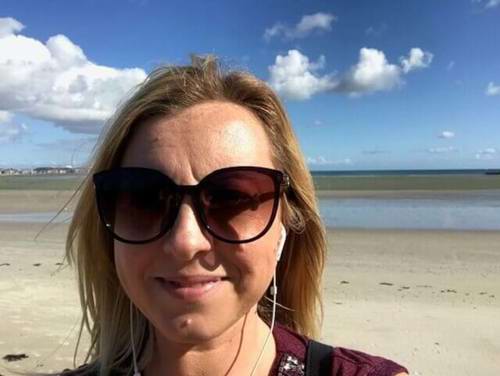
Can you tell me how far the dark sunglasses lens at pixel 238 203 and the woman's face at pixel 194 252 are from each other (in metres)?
0.03

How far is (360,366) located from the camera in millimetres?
1535

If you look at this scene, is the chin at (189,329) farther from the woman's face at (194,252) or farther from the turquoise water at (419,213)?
the turquoise water at (419,213)

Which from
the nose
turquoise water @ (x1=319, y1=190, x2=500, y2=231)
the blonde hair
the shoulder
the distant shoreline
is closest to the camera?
the nose

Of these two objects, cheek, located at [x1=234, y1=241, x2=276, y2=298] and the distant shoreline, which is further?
the distant shoreline

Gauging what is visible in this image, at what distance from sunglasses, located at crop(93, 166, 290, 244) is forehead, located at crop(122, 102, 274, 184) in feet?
0.11

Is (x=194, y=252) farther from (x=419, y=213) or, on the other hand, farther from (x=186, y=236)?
(x=419, y=213)

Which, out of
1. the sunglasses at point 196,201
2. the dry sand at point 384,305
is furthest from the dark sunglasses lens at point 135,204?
the dry sand at point 384,305

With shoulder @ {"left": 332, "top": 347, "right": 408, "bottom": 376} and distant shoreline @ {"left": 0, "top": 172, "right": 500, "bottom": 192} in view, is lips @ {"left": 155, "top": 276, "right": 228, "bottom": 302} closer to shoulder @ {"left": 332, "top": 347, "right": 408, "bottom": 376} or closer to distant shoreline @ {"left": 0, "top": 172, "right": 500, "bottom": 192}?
shoulder @ {"left": 332, "top": 347, "right": 408, "bottom": 376}

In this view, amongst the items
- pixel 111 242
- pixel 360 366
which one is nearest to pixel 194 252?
pixel 111 242

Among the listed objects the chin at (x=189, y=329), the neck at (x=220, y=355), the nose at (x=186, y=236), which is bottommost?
the neck at (x=220, y=355)

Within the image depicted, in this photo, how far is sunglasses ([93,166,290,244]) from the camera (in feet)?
4.82

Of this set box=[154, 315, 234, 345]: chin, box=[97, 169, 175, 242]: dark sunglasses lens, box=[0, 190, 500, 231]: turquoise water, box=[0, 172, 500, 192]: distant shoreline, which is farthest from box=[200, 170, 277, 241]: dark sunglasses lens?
box=[0, 172, 500, 192]: distant shoreline

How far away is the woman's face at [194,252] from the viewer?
4.68 feet

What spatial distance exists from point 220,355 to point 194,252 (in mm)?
374
